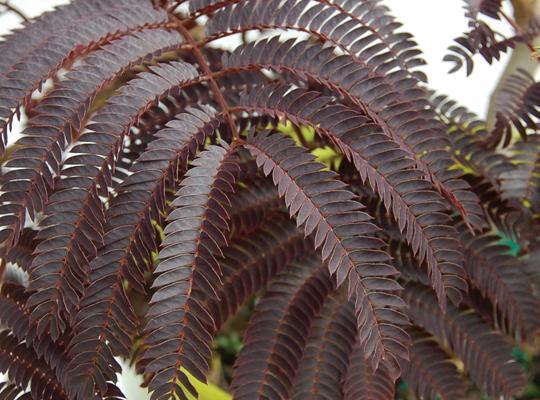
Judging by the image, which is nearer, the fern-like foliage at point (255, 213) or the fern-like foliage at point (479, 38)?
the fern-like foliage at point (255, 213)

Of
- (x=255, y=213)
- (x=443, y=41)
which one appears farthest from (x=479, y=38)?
(x=443, y=41)

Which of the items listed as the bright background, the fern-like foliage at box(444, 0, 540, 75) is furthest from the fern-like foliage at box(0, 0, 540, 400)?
the bright background

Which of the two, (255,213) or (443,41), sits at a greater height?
(443,41)

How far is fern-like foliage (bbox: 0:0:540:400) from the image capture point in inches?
22.2

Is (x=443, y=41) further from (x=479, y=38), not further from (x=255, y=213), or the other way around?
(x=255, y=213)

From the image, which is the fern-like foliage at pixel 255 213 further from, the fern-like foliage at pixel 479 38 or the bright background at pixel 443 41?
the bright background at pixel 443 41

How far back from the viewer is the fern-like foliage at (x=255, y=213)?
22.2 inches

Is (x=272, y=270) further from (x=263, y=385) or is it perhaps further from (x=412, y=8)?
(x=412, y=8)

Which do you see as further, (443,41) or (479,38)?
(443,41)

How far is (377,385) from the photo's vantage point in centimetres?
71

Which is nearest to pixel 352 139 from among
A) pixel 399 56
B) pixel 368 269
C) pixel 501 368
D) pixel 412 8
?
pixel 368 269

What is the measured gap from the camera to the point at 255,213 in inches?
31.9

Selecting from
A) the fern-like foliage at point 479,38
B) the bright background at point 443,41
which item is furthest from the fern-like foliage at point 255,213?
the bright background at point 443,41

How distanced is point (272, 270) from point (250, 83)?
0.24m
